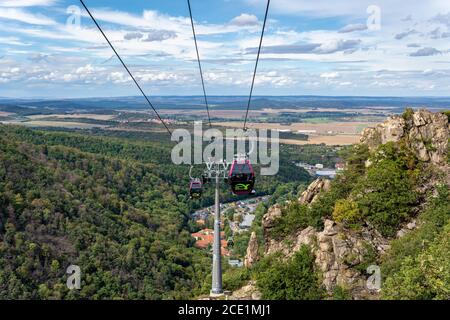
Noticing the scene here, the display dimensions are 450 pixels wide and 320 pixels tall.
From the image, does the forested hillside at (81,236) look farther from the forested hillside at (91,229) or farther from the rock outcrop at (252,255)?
the rock outcrop at (252,255)

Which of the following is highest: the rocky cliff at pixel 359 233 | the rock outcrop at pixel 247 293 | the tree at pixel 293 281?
the rocky cliff at pixel 359 233

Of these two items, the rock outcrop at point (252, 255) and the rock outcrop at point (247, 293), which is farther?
the rock outcrop at point (252, 255)

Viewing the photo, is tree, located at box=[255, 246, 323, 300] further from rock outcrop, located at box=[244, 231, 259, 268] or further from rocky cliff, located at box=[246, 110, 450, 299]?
rock outcrop, located at box=[244, 231, 259, 268]

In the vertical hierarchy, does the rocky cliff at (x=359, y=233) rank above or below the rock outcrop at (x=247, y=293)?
above

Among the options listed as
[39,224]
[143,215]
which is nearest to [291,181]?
[143,215]

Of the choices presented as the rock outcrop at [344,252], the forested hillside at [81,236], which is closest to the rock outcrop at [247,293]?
the rock outcrop at [344,252]
